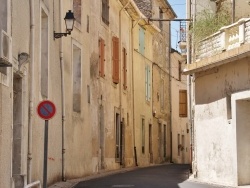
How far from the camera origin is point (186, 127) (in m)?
47.7

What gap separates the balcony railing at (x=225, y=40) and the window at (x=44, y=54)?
515 centimetres

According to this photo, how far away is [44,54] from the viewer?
1736 cm

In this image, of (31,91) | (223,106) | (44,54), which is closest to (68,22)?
(44,54)

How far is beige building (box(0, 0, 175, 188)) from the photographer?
46.3 feet

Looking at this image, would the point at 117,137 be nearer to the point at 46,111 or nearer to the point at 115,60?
the point at 115,60

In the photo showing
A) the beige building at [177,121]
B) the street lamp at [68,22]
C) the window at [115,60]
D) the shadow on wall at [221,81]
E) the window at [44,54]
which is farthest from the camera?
the beige building at [177,121]

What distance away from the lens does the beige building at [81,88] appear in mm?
14102

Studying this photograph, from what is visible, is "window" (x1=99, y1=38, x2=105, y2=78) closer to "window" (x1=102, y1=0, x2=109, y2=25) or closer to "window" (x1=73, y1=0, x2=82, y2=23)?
"window" (x1=102, y1=0, x2=109, y2=25)

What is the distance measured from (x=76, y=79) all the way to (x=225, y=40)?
5.39m

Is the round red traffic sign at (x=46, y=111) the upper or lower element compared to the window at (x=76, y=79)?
lower

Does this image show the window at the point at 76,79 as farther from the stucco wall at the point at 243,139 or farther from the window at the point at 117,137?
the window at the point at 117,137

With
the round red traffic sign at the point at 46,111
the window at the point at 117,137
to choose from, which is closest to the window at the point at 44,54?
the round red traffic sign at the point at 46,111

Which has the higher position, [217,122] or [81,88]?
[81,88]

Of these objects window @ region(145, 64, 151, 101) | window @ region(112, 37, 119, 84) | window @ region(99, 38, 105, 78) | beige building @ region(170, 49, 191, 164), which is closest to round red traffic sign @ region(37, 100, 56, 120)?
window @ region(99, 38, 105, 78)
